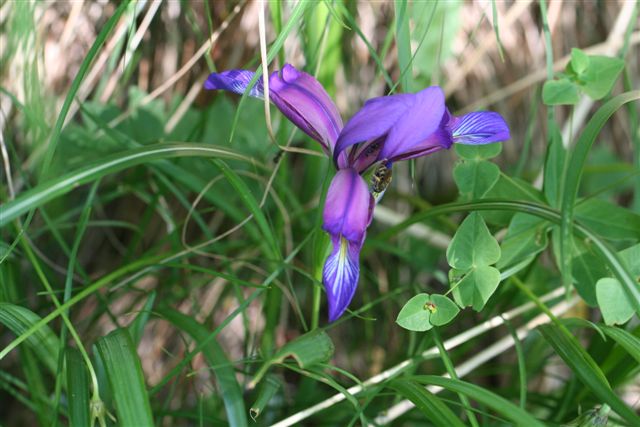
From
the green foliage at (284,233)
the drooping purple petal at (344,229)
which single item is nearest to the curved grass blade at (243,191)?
the green foliage at (284,233)

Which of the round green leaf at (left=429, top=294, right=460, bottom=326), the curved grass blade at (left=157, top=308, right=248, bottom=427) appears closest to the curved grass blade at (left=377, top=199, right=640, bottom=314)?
the round green leaf at (left=429, top=294, right=460, bottom=326)

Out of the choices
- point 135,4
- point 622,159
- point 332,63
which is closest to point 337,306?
point 135,4

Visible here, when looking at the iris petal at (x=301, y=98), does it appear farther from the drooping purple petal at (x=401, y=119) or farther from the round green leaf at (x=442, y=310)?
the round green leaf at (x=442, y=310)

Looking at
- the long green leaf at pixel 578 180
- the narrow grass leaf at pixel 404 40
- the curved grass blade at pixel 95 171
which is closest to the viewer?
the curved grass blade at pixel 95 171

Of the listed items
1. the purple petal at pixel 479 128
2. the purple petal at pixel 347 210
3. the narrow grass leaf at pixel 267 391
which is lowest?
the narrow grass leaf at pixel 267 391

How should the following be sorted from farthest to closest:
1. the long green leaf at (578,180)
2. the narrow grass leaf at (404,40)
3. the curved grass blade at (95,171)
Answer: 1. the narrow grass leaf at (404,40)
2. the long green leaf at (578,180)
3. the curved grass blade at (95,171)

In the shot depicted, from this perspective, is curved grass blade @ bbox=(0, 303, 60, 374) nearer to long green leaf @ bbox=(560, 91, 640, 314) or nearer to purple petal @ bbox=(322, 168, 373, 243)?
purple petal @ bbox=(322, 168, 373, 243)

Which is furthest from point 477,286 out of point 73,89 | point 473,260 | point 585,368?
point 73,89

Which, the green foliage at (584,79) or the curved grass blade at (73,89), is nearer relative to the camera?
the curved grass blade at (73,89)
